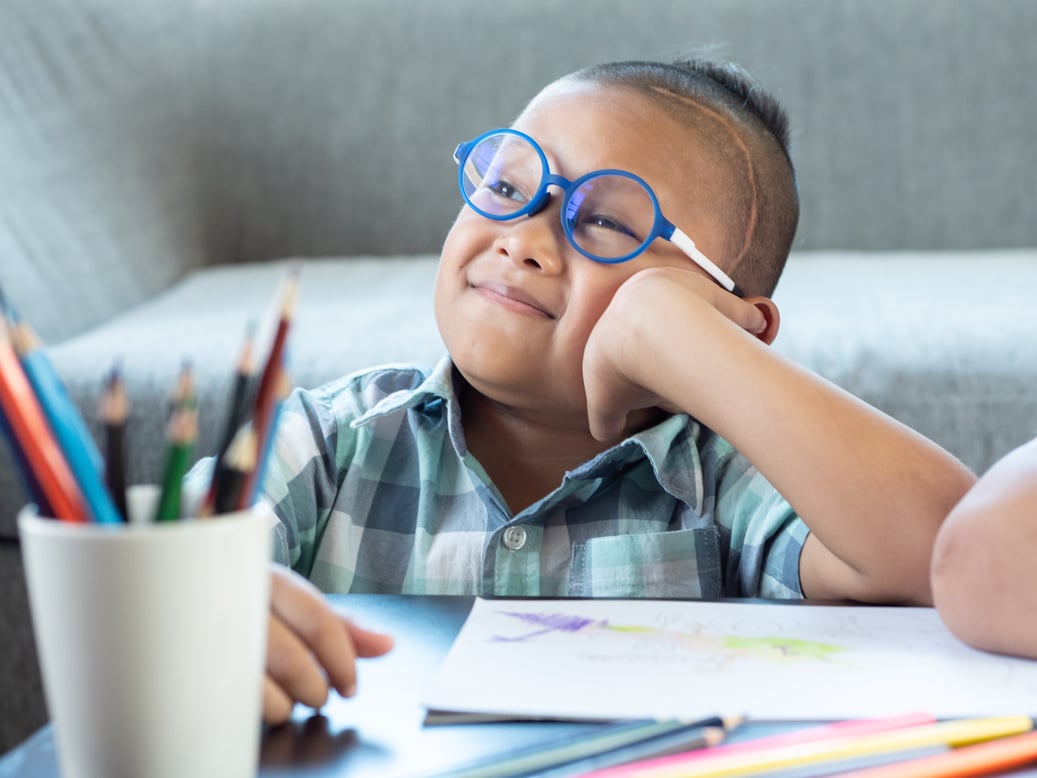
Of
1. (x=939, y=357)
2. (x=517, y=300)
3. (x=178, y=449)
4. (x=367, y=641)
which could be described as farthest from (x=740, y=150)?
(x=178, y=449)

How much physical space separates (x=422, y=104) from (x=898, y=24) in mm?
831

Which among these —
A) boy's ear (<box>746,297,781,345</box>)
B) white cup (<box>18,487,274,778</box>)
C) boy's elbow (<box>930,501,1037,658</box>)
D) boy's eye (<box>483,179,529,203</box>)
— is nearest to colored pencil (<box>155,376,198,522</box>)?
white cup (<box>18,487,274,778</box>)

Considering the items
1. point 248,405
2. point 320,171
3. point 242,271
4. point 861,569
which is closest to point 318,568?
point 861,569

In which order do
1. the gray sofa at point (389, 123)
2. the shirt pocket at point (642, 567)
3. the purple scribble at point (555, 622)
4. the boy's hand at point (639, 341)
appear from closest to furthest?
the purple scribble at point (555, 622) < the boy's hand at point (639, 341) < the shirt pocket at point (642, 567) < the gray sofa at point (389, 123)

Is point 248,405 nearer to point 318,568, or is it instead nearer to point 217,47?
point 318,568

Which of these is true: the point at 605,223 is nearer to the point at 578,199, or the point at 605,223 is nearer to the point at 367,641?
the point at 578,199

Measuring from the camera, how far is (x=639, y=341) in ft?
2.25

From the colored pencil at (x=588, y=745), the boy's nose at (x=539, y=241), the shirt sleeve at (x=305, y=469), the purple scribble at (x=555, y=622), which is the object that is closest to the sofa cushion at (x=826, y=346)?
the shirt sleeve at (x=305, y=469)

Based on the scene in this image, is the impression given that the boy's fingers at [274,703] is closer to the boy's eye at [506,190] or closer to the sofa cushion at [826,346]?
the boy's eye at [506,190]

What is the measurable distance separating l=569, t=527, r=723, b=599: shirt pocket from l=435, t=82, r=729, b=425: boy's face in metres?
0.11

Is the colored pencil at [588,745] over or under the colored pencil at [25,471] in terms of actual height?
under

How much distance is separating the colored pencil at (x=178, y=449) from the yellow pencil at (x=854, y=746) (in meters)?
0.15

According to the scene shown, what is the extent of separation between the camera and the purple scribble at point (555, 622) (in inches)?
20.2

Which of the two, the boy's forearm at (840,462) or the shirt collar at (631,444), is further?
the shirt collar at (631,444)
